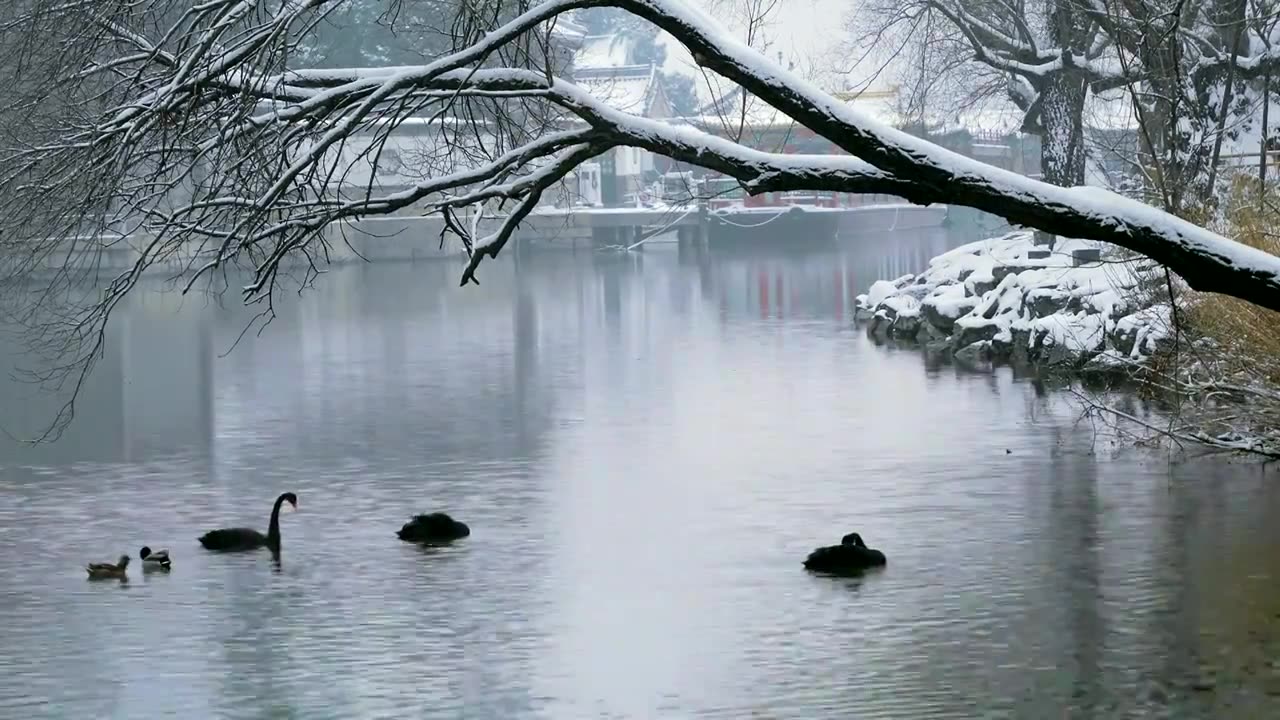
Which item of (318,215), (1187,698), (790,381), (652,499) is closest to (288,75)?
(318,215)

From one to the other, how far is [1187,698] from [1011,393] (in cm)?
1634

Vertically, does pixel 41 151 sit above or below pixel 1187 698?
above

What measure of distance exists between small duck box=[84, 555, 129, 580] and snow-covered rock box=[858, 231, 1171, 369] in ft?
38.0

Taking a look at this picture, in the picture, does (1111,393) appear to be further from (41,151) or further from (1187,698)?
(41,151)

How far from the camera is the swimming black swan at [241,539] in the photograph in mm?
16156

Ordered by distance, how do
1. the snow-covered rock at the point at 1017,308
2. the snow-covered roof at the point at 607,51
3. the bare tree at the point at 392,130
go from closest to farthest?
the bare tree at the point at 392,130, the snow-covered rock at the point at 1017,308, the snow-covered roof at the point at 607,51

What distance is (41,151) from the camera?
11867 millimetres

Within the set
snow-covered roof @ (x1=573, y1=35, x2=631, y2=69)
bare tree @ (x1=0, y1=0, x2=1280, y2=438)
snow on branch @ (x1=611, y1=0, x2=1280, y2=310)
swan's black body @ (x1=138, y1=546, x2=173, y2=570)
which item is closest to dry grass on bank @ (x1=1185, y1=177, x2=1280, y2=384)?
snow on branch @ (x1=611, y1=0, x2=1280, y2=310)

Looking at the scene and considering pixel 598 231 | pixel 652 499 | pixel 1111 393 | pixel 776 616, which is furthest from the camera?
pixel 598 231

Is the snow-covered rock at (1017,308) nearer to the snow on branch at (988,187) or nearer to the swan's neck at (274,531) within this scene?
the swan's neck at (274,531)

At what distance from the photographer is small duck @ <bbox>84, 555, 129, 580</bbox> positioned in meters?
14.9

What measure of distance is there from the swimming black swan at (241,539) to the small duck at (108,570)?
3.90 feet

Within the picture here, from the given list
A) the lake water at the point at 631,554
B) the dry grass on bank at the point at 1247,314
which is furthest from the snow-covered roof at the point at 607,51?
the dry grass on bank at the point at 1247,314

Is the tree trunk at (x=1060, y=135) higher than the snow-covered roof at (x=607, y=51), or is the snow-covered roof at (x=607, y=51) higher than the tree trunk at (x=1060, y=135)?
the snow-covered roof at (x=607, y=51)
